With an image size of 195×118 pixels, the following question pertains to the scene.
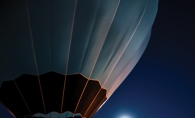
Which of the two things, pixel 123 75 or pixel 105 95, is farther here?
pixel 123 75

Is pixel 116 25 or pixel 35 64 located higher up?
pixel 116 25

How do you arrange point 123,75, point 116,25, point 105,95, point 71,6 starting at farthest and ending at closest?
point 123,75 < point 105,95 < point 116,25 < point 71,6

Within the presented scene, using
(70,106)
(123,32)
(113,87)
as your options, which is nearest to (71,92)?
(70,106)

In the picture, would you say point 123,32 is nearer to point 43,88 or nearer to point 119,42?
point 119,42

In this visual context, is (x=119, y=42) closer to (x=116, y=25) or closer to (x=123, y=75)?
(x=116, y=25)

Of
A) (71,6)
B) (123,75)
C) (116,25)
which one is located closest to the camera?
(71,6)

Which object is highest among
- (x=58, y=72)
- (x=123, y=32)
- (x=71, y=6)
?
(x=71, y=6)

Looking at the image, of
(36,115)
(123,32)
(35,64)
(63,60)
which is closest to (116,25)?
(123,32)
